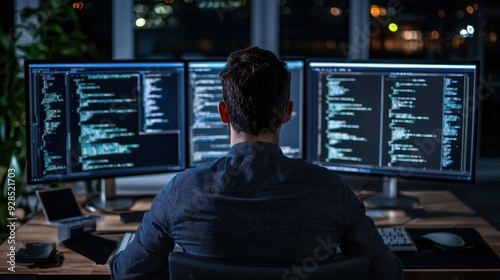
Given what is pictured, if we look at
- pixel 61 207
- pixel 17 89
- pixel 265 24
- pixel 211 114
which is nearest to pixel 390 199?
pixel 211 114

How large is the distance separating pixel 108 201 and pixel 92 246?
0.48 metres

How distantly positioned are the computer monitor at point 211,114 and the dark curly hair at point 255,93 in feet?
3.27

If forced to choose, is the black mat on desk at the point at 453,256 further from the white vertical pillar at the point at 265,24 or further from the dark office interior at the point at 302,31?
the white vertical pillar at the point at 265,24

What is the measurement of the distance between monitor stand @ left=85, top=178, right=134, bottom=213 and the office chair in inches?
45.2

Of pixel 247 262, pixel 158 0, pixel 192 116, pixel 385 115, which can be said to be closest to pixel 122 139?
pixel 192 116

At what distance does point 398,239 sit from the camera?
204cm

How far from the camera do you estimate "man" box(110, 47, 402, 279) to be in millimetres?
1395

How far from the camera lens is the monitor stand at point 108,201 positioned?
2.46m

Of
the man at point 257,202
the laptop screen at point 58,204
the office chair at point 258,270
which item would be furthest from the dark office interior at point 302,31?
the office chair at point 258,270

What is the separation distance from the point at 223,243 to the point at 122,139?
3.58ft

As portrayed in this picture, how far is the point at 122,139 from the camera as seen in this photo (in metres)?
2.39

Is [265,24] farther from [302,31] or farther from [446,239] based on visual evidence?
[446,239]

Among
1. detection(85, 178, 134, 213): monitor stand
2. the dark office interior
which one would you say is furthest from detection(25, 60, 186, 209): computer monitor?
the dark office interior

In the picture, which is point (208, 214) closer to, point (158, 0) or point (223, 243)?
point (223, 243)
